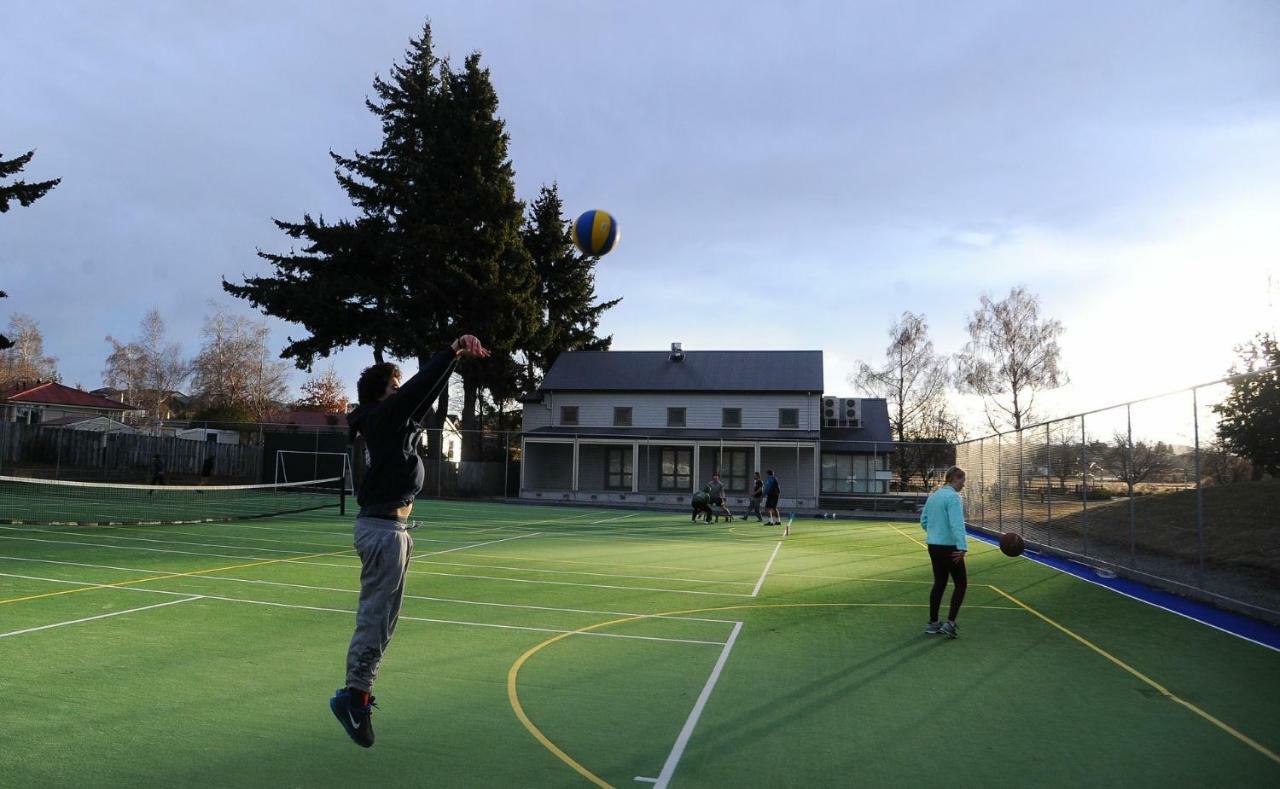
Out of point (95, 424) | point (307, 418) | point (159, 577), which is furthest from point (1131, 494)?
point (307, 418)

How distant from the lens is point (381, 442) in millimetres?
4547

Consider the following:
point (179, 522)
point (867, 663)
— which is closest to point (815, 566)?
point (867, 663)

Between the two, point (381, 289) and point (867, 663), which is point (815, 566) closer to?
point (867, 663)

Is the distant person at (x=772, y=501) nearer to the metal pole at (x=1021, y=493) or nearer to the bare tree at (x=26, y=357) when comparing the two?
the metal pole at (x=1021, y=493)

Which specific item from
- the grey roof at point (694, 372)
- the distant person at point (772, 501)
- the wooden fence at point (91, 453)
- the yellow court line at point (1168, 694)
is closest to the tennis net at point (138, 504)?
the wooden fence at point (91, 453)

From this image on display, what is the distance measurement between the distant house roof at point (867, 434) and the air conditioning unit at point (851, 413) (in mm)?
376

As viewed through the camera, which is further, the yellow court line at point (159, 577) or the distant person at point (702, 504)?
the distant person at point (702, 504)

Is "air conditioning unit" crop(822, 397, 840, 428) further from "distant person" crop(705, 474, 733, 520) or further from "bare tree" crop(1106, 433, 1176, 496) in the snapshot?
"bare tree" crop(1106, 433, 1176, 496)

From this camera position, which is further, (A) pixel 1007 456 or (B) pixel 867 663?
(A) pixel 1007 456

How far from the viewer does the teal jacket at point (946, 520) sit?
9.05 metres

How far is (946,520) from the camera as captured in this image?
9.09m

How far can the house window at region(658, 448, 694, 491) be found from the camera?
139 feet

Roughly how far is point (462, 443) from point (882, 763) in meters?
41.6

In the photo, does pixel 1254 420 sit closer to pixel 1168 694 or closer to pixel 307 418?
pixel 1168 694
